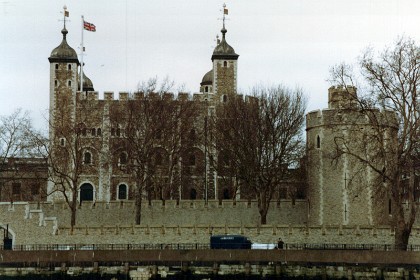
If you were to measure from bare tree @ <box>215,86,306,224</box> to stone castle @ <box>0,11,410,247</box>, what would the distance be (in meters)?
1.73

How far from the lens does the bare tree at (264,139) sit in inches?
2002

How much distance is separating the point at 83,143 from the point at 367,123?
21.7 metres

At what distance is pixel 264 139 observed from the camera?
5125cm

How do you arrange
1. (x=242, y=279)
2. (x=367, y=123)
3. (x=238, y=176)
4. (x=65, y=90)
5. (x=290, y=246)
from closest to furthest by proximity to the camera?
(x=242, y=279) → (x=290, y=246) → (x=367, y=123) → (x=238, y=176) → (x=65, y=90)

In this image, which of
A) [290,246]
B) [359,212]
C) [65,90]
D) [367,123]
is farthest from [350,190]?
[65,90]

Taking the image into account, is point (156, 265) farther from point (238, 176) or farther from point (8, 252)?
point (238, 176)

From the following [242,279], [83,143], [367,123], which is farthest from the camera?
[83,143]

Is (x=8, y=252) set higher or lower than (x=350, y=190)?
lower

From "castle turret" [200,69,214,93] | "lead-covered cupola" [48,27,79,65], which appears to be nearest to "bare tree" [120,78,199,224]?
"lead-covered cupola" [48,27,79,65]

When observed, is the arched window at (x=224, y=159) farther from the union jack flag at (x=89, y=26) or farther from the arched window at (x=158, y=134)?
the union jack flag at (x=89, y=26)

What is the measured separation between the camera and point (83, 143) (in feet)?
185

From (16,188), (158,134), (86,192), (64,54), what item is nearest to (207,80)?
(64,54)

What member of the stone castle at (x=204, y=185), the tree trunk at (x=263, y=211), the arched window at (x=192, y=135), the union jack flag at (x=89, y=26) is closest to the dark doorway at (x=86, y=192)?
the stone castle at (x=204, y=185)

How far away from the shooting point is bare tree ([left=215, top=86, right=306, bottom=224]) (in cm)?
5084
